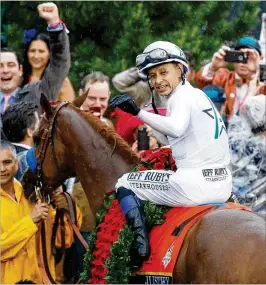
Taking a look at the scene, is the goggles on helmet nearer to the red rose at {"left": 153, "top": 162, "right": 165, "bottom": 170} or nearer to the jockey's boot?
the red rose at {"left": 153, "top": 162, "right": 165, "bottom": 170}

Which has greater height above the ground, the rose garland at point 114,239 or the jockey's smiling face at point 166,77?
the jockey's smiling face at point 166,77

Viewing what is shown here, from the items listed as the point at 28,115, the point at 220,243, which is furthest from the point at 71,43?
the point at 220,243

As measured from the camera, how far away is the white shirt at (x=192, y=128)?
27.4 feet

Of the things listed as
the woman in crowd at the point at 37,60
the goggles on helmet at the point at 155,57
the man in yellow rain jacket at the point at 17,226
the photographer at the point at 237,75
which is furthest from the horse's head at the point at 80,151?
the woman in crowd at the point at 37,60

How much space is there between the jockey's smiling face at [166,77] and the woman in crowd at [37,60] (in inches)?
161

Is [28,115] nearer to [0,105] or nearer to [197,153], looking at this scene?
[0,105]

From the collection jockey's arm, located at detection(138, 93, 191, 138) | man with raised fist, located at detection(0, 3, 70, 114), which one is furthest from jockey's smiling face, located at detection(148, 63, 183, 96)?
man with raised fist, located at detection(0, 3, 70, 114)

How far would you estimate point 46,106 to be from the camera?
31.9 feet

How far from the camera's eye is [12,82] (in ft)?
40.7

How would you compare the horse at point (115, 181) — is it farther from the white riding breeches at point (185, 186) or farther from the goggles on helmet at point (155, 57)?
the goggles on helmet at point (155, 57)

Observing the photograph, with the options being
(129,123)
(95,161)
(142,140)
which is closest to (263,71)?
(129,123)

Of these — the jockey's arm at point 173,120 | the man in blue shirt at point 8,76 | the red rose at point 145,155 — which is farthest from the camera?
the man in blue shirt at point 8,76

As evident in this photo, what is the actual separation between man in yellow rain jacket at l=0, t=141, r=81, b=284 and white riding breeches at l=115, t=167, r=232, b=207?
1499 millimetres

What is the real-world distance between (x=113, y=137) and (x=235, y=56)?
3.04 meters
